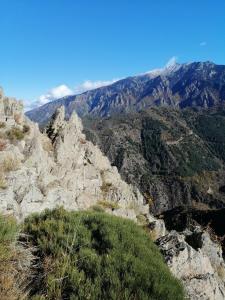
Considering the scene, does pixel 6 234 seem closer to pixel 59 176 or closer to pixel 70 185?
pixel 59 176

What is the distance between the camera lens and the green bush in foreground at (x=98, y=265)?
762 centimetres

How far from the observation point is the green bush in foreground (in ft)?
25.0

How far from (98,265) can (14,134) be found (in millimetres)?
30073

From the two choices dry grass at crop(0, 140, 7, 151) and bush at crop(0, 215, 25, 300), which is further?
dry grass at crop(0, 140, 7, 151)

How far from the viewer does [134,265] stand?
8438 millimetres

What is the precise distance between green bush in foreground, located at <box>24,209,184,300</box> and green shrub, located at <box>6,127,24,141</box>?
25.7 meters

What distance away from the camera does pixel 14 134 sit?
36625mm

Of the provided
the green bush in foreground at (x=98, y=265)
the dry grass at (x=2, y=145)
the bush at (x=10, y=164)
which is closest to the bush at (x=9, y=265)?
the green bush in foreground at (x=98, y=265)

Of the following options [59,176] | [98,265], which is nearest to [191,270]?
[98,265]

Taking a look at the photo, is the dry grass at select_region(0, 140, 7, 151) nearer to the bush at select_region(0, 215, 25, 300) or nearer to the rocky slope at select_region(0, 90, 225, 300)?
the rocky slope at select_region(0, 90, 225, 300)

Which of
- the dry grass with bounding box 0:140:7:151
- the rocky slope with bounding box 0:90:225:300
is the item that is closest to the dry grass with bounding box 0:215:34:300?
the rocky slope with bounding box 0:90:225:300

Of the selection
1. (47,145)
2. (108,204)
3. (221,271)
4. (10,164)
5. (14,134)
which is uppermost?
(14,134)

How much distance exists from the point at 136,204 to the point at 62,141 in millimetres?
14217

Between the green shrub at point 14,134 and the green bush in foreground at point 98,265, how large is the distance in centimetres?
2572
